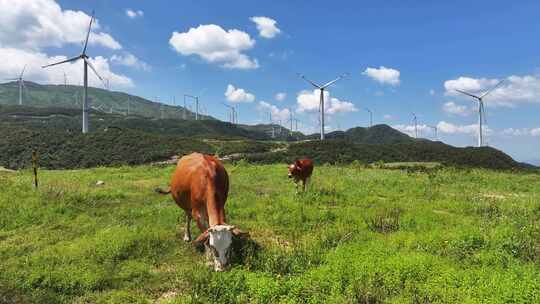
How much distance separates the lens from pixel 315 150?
95.2 m

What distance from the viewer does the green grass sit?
8.34 metres

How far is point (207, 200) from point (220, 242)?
1.67 meters

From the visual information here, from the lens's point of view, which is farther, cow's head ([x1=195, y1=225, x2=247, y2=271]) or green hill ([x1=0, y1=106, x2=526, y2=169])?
green hill ([x1=0, y1=106, x2=526, y2=169])

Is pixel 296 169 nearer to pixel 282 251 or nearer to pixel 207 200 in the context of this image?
pixel 282 251

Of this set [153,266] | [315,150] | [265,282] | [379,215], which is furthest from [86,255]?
[315,150]

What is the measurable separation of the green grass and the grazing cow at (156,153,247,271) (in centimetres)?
55

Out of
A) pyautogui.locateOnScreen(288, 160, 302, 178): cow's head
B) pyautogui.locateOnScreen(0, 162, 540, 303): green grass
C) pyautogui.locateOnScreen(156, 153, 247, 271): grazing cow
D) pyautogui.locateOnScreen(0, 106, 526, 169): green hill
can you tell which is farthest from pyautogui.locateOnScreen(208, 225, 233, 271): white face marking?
pyautogui.locateOnScreen(0, 106, 526, 169): green hill

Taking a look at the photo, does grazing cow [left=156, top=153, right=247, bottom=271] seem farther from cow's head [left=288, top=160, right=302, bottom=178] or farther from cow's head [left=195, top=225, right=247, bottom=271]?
cow's head [left=288, top=160, right=302, bottom=178]

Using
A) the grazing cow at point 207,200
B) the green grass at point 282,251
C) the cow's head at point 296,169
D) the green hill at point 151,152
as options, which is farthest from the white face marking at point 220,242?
the green hill at point 151,152

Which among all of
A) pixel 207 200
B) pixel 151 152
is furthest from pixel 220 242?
pixel 151 152

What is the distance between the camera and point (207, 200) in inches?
421

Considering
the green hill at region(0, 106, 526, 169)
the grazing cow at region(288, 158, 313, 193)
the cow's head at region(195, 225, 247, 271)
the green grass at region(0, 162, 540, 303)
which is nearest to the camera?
the green grass at region(0, 162, 540, 303)

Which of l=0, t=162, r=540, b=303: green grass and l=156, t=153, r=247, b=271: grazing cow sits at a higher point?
l=156, t=153, r=247, b=271: grazing cow

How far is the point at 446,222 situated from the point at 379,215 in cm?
223
